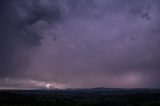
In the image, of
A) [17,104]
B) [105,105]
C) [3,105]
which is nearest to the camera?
[3,105]

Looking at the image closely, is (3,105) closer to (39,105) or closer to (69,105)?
(39,105)

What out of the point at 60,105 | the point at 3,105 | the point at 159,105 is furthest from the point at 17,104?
the point at 159,105

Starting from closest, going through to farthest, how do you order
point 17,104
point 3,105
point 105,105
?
point 3,105
point 17,104
point 105,105

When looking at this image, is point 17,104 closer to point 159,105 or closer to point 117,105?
point 117,105

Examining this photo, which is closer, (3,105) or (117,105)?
(3,105)

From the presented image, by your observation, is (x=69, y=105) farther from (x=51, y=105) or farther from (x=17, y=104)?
(x=17, y=104)

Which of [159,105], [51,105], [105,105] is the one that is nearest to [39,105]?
[51,105]

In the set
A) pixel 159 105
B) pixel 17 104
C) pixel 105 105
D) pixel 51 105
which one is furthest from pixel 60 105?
pixel 159 105

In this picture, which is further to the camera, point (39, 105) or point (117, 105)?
point (117, 105)
